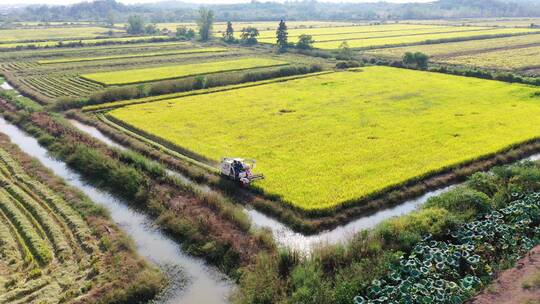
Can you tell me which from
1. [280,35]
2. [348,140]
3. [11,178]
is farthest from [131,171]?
[280,35]

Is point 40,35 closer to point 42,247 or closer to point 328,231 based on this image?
point 42,247

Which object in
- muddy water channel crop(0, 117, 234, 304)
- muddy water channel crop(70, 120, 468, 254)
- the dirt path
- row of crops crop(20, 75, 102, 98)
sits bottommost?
muddy water channel crop(0, 117, 234, 304)

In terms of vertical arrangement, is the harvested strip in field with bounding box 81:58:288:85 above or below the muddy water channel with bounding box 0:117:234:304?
above

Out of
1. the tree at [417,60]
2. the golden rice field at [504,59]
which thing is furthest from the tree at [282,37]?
the golden rice field at [504,59]

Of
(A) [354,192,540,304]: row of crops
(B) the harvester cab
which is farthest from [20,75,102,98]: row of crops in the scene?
(A) [354,192,540,304]: row of crops

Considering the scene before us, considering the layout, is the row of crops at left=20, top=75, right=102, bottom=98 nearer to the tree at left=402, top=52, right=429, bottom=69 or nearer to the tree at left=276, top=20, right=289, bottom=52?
the tree at left=276, top=20, right=289, bottom=52
